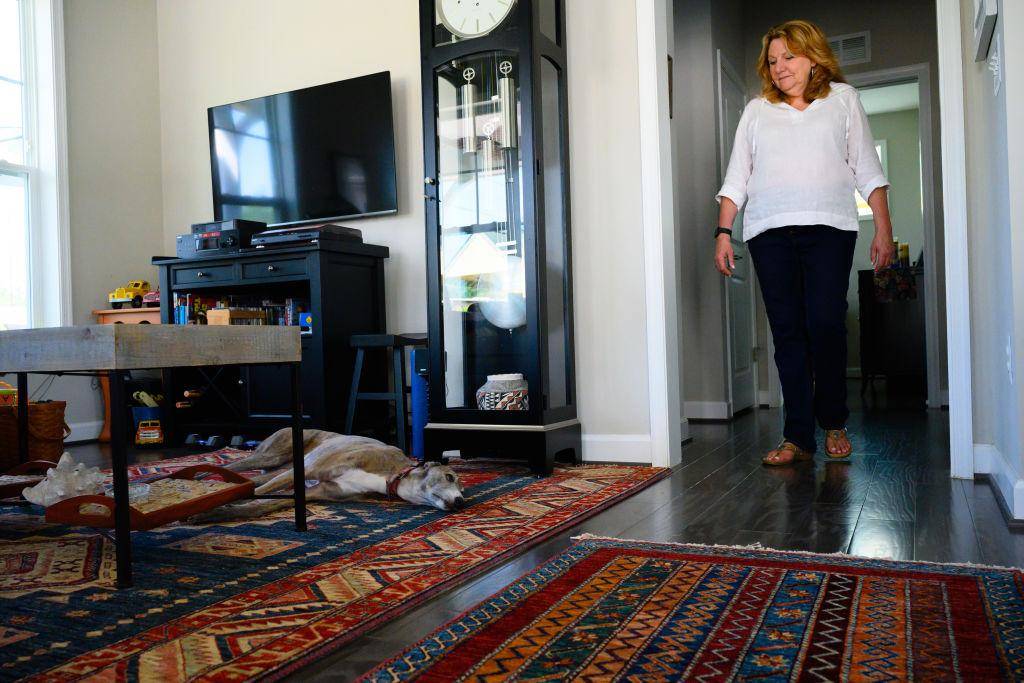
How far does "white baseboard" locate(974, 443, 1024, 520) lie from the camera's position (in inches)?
73.2

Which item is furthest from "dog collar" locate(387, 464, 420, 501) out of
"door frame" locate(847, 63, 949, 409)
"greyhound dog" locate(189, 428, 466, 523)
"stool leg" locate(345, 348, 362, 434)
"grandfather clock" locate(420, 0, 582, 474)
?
"door frame" locate(847, 63, 949, 409)

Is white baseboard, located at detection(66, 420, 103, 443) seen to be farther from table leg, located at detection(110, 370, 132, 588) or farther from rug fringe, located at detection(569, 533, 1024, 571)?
rug fringe, located at detection(569, 533, 1024, 571)

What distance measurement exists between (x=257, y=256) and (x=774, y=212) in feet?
7.50

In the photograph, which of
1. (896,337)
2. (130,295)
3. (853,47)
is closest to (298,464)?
(130,295)

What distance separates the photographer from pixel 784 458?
284 cm

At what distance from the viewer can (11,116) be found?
171 inches

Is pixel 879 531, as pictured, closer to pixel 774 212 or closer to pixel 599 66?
pixel 774 212

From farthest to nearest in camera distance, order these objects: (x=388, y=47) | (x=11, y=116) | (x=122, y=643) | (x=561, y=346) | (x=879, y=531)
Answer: (x=11, y=116)
(x=388, y=47)
(x=561, y=346)
(x=879, y=531)
(x=122, y=643)

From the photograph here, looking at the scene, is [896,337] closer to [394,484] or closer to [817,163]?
[817,163]

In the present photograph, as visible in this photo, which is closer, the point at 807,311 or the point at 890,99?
the point at 807,311

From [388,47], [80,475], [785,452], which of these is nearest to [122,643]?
[80,475]

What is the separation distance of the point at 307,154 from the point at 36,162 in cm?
153

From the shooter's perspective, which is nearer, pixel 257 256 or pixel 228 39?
pixel 257 256

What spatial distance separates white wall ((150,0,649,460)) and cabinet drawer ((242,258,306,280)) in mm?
545
